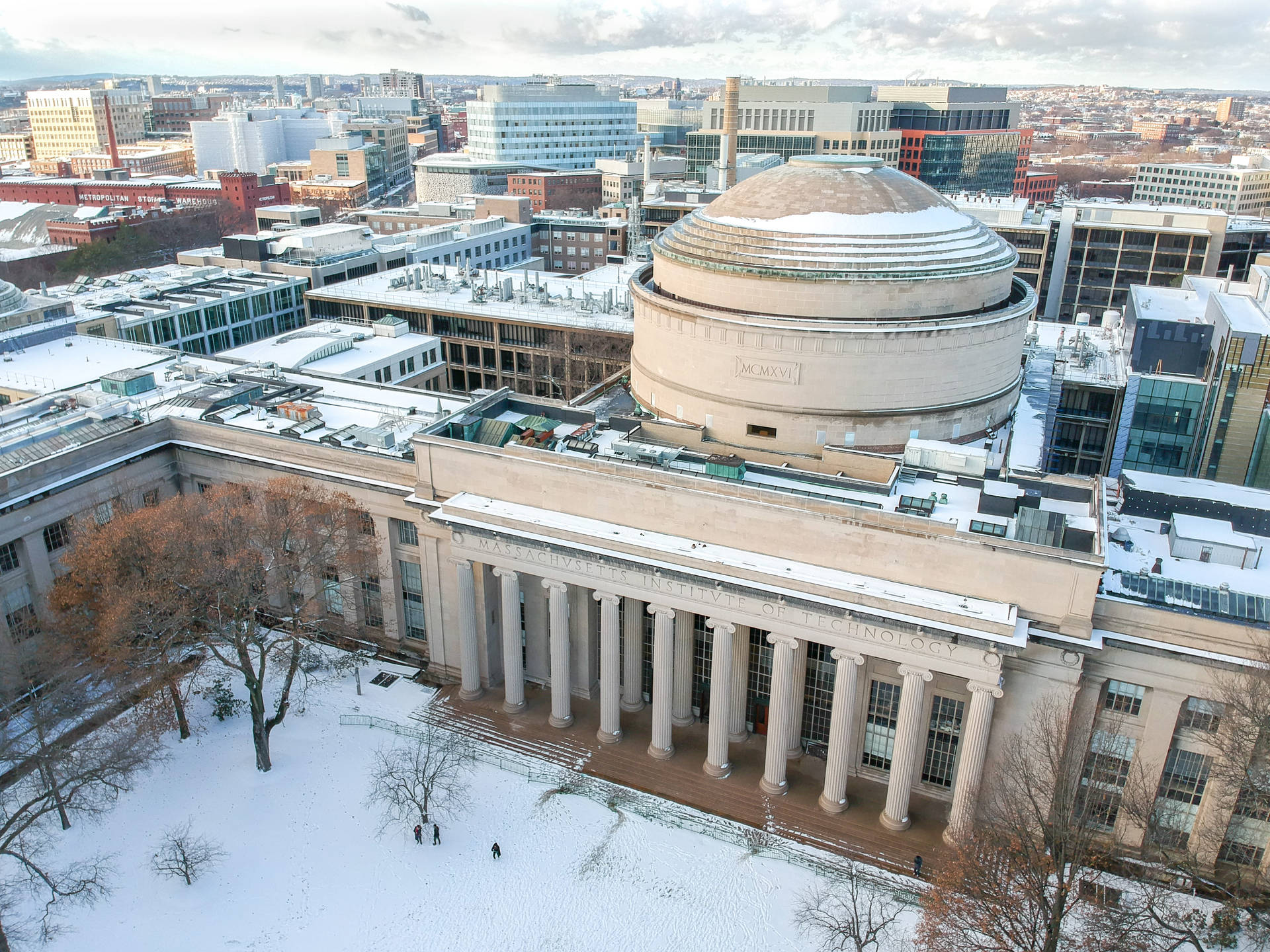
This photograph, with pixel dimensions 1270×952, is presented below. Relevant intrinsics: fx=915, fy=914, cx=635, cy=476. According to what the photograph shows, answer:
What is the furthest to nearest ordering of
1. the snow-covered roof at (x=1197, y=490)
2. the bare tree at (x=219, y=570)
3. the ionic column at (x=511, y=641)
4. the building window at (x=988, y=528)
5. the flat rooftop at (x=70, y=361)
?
the flat rooftop at (x=70, y=361)
the ionic column at (x=511, y=641)
the snow-covered roof at (x=1197, y=490)
the bare tree at (x=219, y=570)
the building window at (x=988, y=528)

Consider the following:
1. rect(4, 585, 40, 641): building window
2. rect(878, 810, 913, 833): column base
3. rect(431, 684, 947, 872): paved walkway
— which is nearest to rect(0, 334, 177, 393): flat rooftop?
rect(4, 585, 40, 641): building window

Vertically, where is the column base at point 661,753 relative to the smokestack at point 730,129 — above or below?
below

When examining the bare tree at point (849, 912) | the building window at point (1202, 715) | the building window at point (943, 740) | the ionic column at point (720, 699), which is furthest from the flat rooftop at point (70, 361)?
the building window at point (1202, 715)

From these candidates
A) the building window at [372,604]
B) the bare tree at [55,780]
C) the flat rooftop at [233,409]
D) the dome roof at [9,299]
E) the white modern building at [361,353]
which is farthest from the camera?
the white modern building at [361,353]

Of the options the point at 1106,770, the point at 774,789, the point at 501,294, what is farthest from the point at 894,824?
the point at 501,294

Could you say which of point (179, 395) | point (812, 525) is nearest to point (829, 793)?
Result: point (812, 525)

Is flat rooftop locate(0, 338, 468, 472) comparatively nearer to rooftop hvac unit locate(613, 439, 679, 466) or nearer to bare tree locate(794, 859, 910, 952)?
→ rooftop hvac unit locate(613, 439, 679, 466)

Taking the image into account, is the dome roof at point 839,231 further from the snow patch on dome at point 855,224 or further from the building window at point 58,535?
the building window at point 58,535

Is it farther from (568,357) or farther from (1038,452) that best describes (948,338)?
(568,357)
